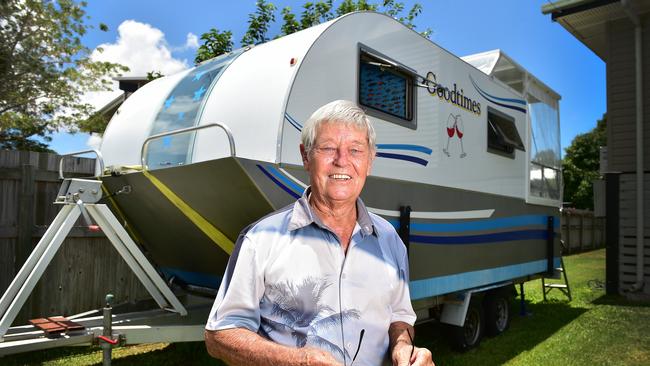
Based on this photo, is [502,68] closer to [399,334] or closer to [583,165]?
[399,334]

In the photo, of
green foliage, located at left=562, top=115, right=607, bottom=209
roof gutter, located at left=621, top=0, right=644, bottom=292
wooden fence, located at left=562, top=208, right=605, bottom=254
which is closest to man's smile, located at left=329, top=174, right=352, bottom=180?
roof gutter, located at left=621, top=0, right=644, bottom=292

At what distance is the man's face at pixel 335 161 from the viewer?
196 cm

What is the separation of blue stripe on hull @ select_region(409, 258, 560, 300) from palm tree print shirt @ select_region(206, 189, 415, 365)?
8.47 ft

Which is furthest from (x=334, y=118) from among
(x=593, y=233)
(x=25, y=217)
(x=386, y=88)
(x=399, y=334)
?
(x=593, y=233)

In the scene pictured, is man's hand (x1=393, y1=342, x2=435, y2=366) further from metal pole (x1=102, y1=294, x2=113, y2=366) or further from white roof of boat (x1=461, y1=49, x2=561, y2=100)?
white roof of boat (x1=461, y1=49, x2=561, y2=100)

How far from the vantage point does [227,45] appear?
11.1 m

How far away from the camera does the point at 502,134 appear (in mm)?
6410

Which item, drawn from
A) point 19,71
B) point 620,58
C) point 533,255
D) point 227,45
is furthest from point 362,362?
point 19,71

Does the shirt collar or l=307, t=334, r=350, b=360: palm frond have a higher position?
the shirt collar

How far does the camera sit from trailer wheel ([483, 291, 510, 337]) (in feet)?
21.7

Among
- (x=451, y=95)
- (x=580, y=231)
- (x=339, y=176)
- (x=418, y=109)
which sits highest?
(x=451, y=95)

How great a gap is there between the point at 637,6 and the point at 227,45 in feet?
27.7

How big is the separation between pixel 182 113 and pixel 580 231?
63.4 ft

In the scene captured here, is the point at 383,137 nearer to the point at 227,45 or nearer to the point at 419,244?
the point at 419,244
